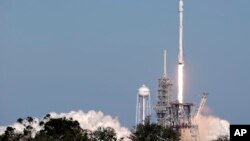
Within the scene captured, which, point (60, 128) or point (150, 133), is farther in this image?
point (150, 133)

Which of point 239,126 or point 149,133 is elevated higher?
point 149,133

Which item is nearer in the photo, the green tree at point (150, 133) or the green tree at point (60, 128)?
the green tree at point (60, 128)

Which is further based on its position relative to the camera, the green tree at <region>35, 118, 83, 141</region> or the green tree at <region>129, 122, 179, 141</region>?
the green tree at <region>129, 122, 179, 141</region>

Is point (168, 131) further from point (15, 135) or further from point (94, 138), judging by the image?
point (15, 135)

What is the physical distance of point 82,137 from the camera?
15725 cm

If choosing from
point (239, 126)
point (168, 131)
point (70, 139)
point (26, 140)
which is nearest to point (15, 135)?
point (26, 140)

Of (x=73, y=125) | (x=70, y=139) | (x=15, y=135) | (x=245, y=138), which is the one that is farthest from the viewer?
(x=73, y=125)

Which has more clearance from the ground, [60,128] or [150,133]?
[150,133]

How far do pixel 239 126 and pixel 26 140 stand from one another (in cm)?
11392

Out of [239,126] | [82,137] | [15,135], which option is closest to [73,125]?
[15,135]

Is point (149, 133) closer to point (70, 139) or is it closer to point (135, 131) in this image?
point (135, 131)

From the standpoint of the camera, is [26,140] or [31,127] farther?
[31,127]

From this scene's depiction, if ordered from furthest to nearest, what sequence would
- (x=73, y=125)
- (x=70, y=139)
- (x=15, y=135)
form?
(x=73, y=125)
(x=15, y=135)
(x=70, y=139)

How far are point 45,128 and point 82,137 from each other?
2729cm
